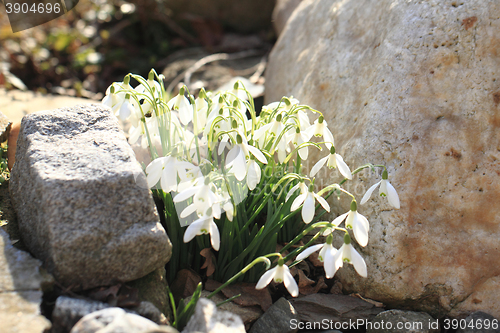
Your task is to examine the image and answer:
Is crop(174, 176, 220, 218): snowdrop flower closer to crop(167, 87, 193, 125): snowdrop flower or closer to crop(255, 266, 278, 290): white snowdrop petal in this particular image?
crop(255, 266, 278, 290): white snowdrop petal

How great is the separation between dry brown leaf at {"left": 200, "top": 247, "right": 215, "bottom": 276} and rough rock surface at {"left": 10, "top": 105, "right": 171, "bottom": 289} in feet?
0.79

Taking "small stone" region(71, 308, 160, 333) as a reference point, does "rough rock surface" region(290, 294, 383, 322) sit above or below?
below

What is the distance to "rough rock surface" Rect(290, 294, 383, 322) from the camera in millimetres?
1752

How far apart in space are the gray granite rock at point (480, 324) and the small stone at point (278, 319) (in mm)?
733

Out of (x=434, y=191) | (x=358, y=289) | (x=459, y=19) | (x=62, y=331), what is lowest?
(x=358, y=289)

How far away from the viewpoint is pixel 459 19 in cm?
189

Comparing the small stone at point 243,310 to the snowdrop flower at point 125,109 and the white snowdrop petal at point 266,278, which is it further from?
the snowdrop flower at point 125,109

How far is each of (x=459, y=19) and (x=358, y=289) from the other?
141cm

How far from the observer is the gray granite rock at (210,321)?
1.33 m

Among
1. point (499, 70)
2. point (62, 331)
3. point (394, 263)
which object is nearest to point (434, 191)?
point (394, 263)

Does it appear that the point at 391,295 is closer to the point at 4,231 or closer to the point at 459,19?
the point at 459,19

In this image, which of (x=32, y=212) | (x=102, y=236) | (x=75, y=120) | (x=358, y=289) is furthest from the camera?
(x=358, y=289)

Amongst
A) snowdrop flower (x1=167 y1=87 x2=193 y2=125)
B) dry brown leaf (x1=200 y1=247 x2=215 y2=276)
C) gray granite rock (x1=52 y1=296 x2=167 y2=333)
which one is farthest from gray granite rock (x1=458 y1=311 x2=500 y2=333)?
snowdrop flower (x1=167 y1=87 x2=193 y2=125)

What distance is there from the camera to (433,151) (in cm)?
179
